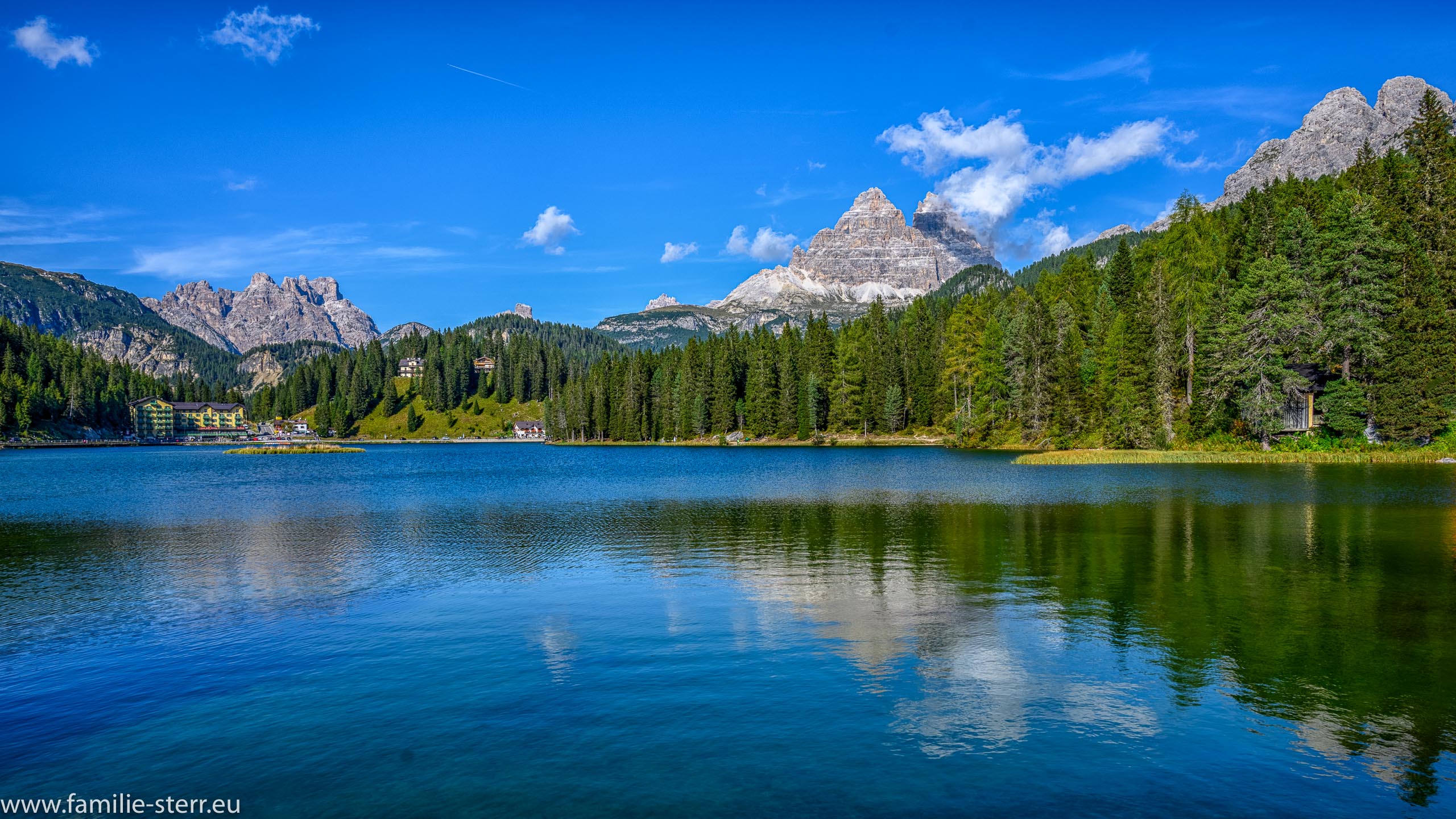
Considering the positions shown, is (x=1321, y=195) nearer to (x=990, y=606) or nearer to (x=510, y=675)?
(x=990, y=606)

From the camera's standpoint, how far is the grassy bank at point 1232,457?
241 ft

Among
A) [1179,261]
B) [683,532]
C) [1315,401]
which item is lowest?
[683,532]

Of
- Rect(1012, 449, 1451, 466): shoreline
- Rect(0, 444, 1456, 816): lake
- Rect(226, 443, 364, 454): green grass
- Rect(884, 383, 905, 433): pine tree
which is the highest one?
Rect(884, 383, 905, 433): pine tree

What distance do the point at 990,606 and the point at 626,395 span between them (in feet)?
571

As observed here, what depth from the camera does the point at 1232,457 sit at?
79.4 meters

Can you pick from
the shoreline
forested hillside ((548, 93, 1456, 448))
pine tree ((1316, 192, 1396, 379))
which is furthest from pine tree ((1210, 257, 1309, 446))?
the shoreline

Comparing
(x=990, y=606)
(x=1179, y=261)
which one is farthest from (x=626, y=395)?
(x=990, y=606)

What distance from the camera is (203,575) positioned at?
3011 cm

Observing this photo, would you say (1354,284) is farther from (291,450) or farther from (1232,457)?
(291,450)

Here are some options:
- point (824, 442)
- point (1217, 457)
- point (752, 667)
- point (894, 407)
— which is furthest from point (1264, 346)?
point (752, 667)

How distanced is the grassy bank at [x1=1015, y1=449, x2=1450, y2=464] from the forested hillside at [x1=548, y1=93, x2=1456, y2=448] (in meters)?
3.85

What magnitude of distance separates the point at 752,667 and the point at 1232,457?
79379 mm

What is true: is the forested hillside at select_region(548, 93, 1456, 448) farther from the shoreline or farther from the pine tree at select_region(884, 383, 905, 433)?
the pine tree at select_region(884, 383, 905, 433)

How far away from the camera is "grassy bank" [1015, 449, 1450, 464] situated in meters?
73.5
